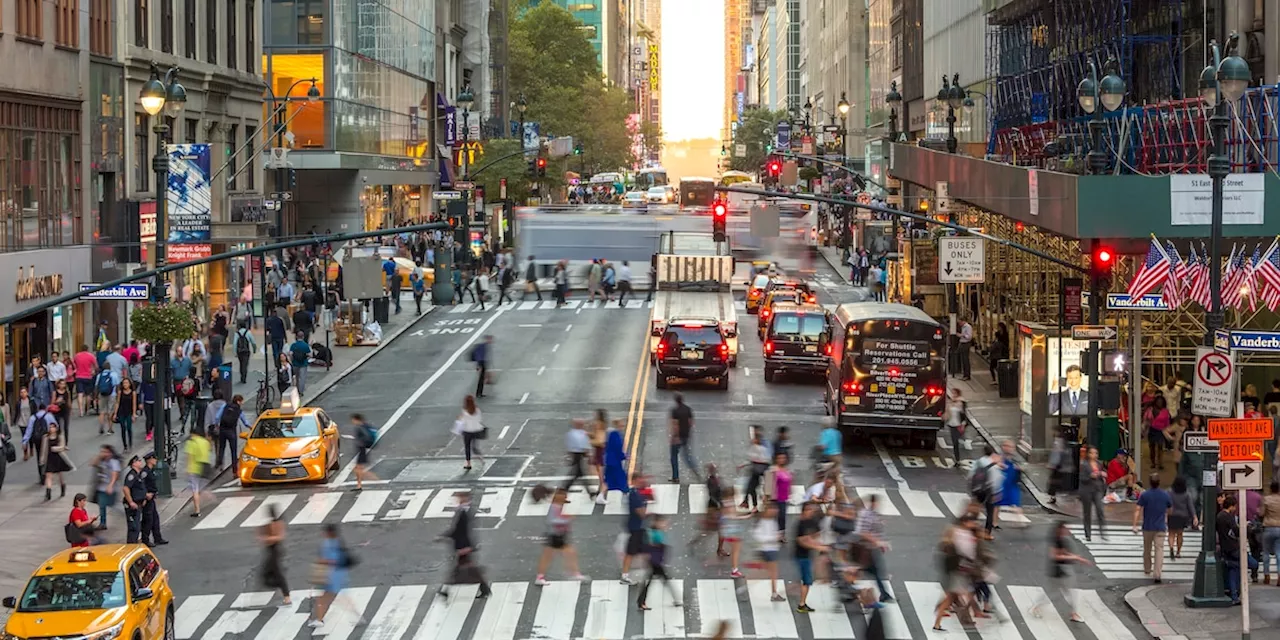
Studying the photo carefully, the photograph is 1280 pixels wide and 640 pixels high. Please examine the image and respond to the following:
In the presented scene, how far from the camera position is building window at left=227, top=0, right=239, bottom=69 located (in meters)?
59.7

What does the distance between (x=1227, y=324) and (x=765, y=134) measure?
14912 centimetres

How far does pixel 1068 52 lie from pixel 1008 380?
46.4 ft

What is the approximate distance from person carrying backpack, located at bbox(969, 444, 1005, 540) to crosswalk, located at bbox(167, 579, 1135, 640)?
3.44 m

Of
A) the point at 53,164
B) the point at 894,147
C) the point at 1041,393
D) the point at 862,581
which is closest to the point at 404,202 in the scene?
the point at 894,147

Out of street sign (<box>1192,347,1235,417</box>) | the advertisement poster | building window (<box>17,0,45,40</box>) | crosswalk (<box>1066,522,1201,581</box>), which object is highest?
building window (<box>17,0,45,40</box>)

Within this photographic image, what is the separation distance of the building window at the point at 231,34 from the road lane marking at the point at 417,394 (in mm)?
12683

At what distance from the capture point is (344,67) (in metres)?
87.8

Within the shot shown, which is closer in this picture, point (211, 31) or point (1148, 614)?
point (1148, 614)

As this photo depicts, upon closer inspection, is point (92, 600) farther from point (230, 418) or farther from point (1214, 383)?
point (230, 418)

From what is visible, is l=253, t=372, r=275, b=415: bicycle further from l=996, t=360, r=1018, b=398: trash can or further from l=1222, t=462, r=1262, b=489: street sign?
l=1222, t=462, r=1262, b=489: street sign

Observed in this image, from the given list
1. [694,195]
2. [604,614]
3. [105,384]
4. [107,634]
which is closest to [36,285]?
[105,384]

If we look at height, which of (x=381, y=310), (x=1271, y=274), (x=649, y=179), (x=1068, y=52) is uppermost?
(x=649, y=179)

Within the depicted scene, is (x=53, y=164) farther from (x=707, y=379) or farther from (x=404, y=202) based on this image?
(x=404, y=202)

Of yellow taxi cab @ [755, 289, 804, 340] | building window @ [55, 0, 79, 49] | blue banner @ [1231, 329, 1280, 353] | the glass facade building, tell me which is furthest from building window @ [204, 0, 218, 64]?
blue banner @ [1231, 329, 1280, 353]
